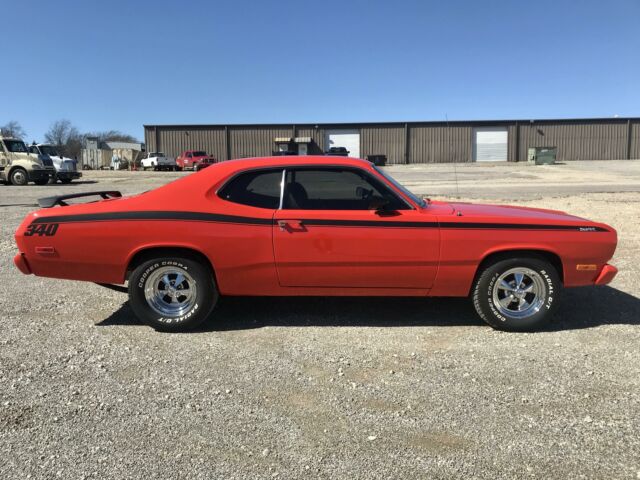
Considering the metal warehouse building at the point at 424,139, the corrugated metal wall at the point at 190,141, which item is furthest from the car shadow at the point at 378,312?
the corrugated metal wall at the point at 190,141

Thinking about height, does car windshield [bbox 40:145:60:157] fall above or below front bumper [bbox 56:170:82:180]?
above

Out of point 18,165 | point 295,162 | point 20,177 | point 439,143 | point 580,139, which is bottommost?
point 295,162

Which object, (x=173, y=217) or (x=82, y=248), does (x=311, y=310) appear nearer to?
(x=173, y=217)

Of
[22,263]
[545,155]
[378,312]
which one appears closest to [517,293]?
[378,312]

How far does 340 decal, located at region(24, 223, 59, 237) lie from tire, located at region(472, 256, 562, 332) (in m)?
3.70

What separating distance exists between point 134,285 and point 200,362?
3.50 feet

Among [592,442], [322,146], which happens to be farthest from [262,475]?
[322,146]

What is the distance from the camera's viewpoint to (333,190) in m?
4.66

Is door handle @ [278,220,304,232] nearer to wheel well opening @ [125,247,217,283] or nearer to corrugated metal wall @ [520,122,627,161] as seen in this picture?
wheel well opening @ [125,247,217,283]

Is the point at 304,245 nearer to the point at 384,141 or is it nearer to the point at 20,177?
the point at 20,177

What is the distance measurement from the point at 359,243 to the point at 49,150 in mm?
28454

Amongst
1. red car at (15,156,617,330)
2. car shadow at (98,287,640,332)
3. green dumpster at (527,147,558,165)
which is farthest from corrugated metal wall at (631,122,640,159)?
red car at (15,156,617,330)

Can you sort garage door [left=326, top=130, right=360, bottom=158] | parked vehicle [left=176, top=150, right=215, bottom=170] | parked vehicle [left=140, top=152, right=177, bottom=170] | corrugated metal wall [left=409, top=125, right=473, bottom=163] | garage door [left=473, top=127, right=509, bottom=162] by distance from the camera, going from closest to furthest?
parked vehicle [left=176, top=150, right=215, bottom=170] < parked vehicle [left=140, top=152, right=177, bottom=170] < garage door [left=473, top=127, right=509, bottom=162] < corrugated metal wall [left=409, top=125, right=473, bottom=163] < garage door [left=326, top=130, right=360, bottom=158]

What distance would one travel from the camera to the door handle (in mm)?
4367
